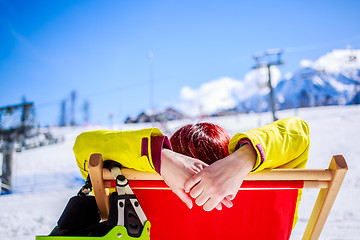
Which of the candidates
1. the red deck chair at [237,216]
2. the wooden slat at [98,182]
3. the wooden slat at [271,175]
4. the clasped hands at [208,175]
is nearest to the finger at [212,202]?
the clasped hands at [208,175]

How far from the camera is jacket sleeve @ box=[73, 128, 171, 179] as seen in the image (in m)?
1.04

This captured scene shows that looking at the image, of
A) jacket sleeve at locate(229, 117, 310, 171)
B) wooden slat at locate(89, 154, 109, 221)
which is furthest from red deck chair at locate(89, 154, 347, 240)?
jacket sleeve at locate(229, 117, 310, 171)

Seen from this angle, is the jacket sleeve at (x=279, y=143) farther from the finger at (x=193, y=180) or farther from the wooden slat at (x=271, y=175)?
the finger at (x=193, y=180)

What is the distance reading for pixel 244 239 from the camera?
1270 mm

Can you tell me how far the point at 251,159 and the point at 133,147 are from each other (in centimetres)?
45

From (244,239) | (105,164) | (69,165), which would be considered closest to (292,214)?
(244,239)

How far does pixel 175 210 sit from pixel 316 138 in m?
19.2

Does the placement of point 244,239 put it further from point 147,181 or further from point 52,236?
point 52,236

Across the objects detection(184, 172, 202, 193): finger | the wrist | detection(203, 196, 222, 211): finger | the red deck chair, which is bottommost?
the red deck chair

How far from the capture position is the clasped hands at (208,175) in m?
0.97

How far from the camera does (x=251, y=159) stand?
40.8 inches

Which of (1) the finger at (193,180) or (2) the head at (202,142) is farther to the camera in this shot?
(2) the head at (202,142)

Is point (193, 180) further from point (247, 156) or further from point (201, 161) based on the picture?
point (247, 156)

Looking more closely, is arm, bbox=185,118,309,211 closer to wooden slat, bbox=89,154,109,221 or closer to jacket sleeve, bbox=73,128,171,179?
jacket sleeve, bbox=73,128,171,179
